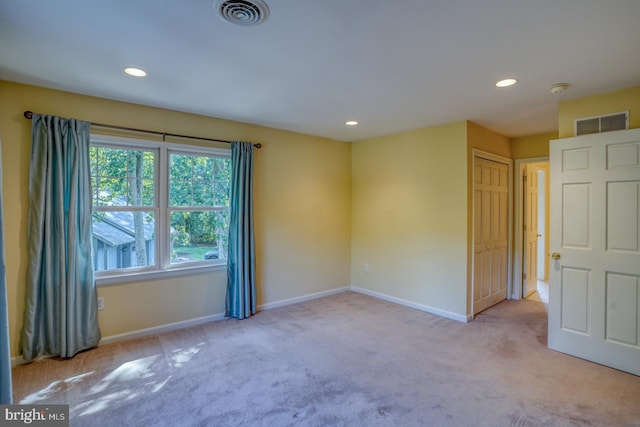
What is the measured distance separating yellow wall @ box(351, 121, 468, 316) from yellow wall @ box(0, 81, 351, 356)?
34cm

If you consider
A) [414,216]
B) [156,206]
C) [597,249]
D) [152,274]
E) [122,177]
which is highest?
[122,177]

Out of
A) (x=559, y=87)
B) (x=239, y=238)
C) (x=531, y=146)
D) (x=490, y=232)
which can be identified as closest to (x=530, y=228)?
(x=490, y=232)

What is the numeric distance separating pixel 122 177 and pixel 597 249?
4616mm

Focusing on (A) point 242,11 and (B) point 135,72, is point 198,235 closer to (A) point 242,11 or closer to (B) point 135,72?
(B) point 135,72

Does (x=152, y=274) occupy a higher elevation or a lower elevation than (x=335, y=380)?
higher

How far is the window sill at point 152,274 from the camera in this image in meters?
3.20

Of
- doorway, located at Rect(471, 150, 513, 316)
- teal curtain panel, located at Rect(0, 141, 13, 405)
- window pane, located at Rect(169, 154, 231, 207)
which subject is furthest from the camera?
doorway, located at Rect(471, 150, 513, 316)

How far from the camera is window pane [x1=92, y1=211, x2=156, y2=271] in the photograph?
3244 mm

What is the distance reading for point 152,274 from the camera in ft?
11.3

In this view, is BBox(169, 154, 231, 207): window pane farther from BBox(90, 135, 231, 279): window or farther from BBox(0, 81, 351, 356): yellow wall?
BBox(0, 81, 351, 356): yellow wall

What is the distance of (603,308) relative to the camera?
283 cm

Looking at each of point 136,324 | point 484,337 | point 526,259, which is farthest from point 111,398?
point 526,259

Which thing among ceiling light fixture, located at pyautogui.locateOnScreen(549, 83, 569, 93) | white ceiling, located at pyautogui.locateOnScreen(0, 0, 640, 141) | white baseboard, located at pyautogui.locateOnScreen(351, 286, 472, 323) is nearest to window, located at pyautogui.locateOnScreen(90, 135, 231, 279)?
white ceiling, located at pyautogui.locateOnScreen(0, 0, 640, 141)

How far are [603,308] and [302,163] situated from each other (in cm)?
369
